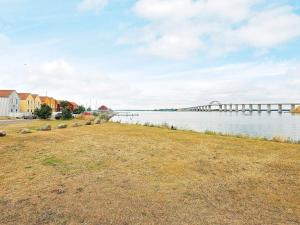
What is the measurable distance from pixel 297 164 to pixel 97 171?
836cm

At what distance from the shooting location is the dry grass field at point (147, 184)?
783cm

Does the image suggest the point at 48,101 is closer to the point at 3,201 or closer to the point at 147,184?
the point at 3,201

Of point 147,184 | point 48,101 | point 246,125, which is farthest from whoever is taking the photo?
point 48,101

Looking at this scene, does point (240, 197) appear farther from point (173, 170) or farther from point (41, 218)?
point (41, 218)

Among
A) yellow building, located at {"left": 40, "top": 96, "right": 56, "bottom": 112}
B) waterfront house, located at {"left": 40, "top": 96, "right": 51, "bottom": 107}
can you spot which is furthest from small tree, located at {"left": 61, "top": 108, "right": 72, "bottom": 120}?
waterfront house, located at {"left": 40, "top": 96, "right": 51, "bottom": 107}

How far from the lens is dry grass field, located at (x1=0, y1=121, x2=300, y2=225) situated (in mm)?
7832

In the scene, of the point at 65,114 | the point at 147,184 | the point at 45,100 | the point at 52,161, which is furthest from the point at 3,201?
the point at 45,100

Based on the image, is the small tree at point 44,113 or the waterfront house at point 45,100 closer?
the small tree at point 44,113

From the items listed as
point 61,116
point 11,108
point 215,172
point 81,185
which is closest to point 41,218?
point 81,185

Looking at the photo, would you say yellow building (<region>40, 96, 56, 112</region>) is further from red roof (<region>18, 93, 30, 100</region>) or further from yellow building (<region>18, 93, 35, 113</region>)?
red roof (<region>18, 93, 30, 100</region>)

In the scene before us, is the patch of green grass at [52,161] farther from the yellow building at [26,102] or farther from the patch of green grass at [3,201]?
the yellow building at [26,102]

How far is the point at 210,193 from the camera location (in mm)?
9414

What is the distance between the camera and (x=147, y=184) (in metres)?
10.3

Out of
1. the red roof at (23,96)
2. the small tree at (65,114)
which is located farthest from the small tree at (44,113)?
the red roof at (23,96)
